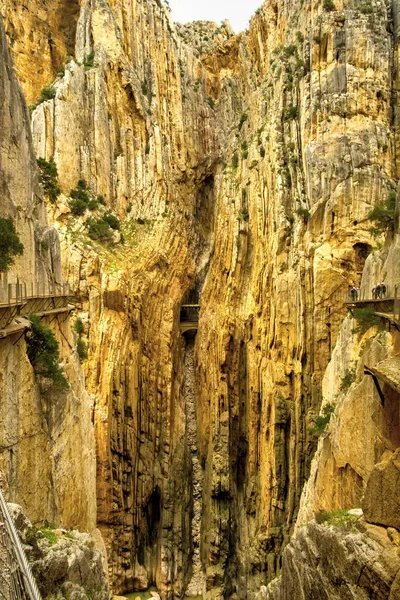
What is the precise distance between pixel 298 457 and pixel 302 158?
15531 mm

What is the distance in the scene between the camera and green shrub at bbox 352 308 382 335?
14516 mm

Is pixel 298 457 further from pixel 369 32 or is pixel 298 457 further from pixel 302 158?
pixel 369 32

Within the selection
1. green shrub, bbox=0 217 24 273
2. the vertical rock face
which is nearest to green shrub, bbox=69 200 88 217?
the vertical rock face

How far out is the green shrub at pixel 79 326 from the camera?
25.4 m

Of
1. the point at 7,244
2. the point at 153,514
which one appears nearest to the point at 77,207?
the point at 7,244

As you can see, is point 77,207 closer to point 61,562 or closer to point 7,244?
point 7,244

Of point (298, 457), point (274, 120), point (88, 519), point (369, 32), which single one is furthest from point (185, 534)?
point (369, 32)

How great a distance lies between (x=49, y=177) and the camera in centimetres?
2489

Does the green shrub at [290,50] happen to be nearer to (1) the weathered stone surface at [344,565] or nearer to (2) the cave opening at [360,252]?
(2) the cave opening at [360,252]

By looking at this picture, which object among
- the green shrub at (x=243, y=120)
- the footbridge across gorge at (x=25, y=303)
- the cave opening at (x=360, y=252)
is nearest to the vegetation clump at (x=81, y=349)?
the footbridge across gorge at (x=25, y=303)

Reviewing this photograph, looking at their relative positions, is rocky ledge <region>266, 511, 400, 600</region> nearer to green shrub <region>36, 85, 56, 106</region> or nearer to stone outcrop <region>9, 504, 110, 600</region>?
stone outcrop <region>9, 504, 110, 600</region>

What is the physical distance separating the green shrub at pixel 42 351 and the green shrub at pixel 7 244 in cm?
192

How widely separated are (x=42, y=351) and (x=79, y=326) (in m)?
12.5

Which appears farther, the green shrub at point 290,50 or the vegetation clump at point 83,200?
the green shrub at point 290,50
